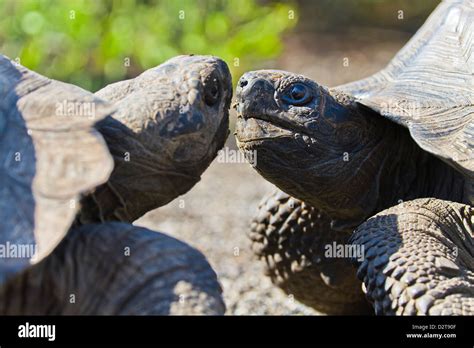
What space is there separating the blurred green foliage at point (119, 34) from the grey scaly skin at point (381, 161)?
15.5ft

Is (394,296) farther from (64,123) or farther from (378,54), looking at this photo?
(378,54)

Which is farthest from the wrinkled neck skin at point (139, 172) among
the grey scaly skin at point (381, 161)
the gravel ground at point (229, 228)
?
the gravel ground at point (229, 228)

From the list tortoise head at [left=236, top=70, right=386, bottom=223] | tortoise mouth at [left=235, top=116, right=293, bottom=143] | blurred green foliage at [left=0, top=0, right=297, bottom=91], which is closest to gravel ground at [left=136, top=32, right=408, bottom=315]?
blurred green foliage at [left=0, top=0, right=297, bottom=91]

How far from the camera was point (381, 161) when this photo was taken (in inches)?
135

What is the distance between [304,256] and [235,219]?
2586 mm

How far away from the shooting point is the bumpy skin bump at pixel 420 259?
2.62 m

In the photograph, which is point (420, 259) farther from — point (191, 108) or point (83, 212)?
point (83, 212)

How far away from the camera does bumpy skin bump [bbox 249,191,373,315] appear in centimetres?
370

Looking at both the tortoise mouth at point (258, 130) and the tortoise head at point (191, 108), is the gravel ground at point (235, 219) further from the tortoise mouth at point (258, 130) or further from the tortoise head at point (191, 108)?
the tortoise head at point (191, 108)

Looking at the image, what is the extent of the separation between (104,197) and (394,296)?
967 mm

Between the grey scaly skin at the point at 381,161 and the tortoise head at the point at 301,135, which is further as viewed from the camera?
the tortoise head at the point at 301,135
